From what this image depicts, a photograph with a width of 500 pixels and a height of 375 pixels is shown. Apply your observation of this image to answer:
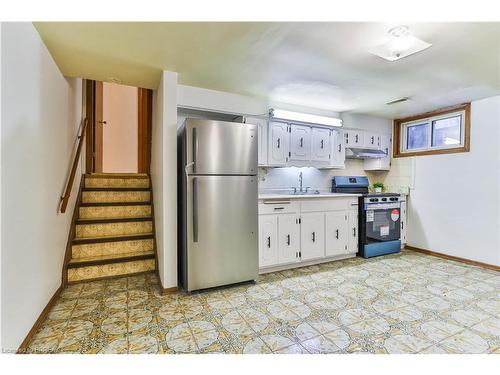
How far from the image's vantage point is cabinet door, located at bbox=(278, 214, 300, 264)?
3.25 m

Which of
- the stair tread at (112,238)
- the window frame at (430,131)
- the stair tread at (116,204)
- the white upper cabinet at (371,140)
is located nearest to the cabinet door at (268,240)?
the stair tread at (112,238)

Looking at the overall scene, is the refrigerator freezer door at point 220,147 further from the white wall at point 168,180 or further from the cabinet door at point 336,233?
the cabinet door at point 336,233

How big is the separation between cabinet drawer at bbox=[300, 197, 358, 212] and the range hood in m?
0.88

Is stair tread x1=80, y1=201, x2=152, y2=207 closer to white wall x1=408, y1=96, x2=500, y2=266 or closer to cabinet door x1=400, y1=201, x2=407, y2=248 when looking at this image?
cabinet door x1=400, y1=201, x2=407, y2=248

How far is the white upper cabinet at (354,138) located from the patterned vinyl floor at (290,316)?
2147 mm

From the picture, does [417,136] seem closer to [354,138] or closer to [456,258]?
[354,138]

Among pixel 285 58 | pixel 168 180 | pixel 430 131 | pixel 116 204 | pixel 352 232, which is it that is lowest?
pixel 352 232

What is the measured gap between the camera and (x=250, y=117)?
343 cm

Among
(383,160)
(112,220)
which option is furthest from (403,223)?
(112,220)

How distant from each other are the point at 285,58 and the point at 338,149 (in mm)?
2231

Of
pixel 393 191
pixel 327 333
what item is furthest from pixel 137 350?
pixel 393 191

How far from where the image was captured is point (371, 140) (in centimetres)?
448

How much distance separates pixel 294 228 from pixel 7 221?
2.76 m

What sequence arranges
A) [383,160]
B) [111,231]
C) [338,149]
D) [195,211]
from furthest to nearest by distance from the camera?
[383,160]
[338,149]
[111,231]
[195,211]
